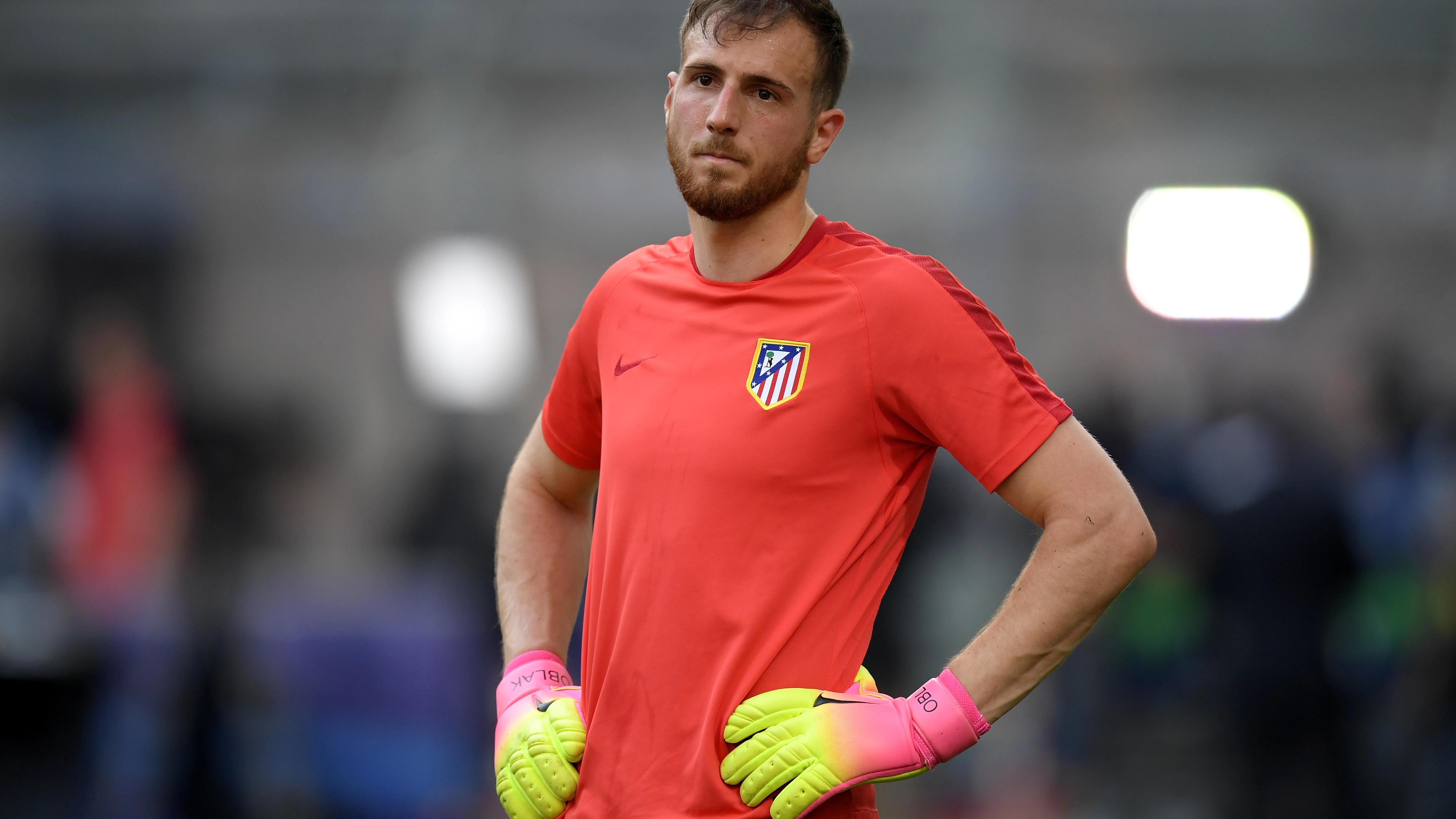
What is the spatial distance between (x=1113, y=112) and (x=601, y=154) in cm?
356

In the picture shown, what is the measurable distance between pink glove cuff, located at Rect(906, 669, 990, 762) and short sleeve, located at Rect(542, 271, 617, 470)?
0.76 metres

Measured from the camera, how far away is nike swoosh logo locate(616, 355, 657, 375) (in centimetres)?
249

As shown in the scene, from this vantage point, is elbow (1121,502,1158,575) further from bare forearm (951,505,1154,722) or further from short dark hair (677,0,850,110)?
short dark hair (677,0,850,110)

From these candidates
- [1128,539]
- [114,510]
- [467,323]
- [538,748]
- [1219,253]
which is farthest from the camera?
[1219,253]

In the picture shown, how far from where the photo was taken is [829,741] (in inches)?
88.4

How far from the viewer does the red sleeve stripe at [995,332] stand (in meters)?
2.27

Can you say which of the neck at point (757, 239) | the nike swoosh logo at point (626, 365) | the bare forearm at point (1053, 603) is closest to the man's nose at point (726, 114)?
the neck at point (757, 239)

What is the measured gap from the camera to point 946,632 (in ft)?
25.2

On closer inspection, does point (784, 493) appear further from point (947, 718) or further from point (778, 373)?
point (947, 718)

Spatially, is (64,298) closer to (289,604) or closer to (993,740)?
(289,604)

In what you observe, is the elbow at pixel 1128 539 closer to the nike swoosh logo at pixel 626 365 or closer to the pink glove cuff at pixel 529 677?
the nike swoosh logo at pixel 626 365

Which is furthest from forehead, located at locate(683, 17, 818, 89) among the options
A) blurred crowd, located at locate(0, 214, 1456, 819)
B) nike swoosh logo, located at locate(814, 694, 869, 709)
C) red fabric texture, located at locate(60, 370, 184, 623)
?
red fabric texture, located at locate(60, 370, 184, 623)

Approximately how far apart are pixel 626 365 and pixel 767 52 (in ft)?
Answer: 1.98

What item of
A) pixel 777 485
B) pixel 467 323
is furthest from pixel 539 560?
pixel 467 323
